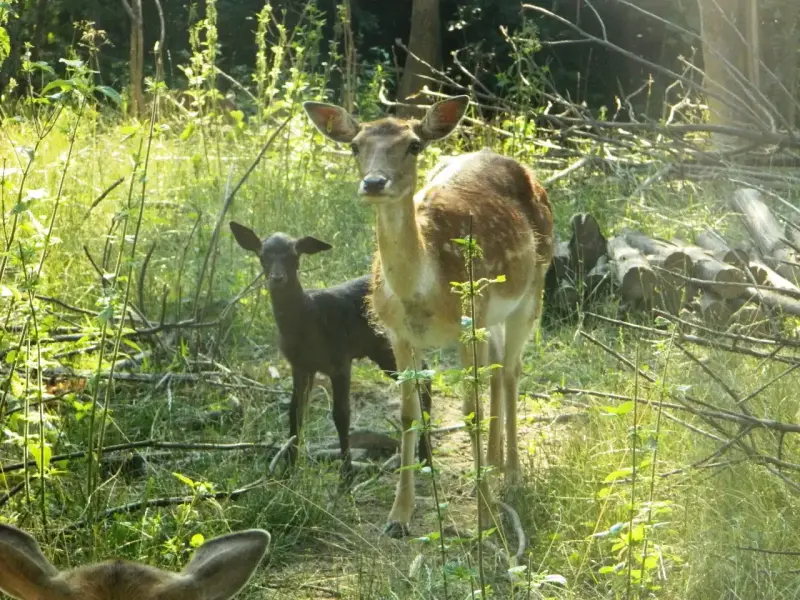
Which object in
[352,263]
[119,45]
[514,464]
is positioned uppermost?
[119,45]

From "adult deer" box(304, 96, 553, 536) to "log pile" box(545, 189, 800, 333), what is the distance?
822 millimetres

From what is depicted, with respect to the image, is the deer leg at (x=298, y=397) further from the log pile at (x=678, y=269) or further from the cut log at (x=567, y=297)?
the cut log at (x=567, y=297)

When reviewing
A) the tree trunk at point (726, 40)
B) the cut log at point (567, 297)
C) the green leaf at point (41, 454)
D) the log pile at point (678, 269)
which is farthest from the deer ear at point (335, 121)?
the tree trunk at point (726, 40)

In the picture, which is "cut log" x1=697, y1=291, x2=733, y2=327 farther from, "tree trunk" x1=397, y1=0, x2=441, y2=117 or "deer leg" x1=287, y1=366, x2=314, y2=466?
"tree trunk" x1=397, y1=0, x2=441, y2=117

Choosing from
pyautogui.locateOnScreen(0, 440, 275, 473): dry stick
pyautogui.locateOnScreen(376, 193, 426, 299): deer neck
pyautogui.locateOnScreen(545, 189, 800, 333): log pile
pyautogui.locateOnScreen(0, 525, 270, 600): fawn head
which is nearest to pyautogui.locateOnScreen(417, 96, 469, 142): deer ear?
pyautogui.locateOnScreen(376, 193, 426, 299): deer neck

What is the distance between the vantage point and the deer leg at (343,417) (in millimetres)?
6983

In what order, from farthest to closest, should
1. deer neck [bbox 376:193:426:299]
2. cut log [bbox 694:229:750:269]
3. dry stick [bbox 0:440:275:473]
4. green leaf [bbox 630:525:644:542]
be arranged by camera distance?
cut log [bbox 694:229:750:269]
deer neck [bbox 376:193:426:299]
dry stick [bbox 0:440:275:473]
green leaf [bbox 630:525:644:542]

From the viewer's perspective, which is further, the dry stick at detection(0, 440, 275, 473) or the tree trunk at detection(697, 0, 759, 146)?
the tree trunk at detection(697, 0, 759, 146)

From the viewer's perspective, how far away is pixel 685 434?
6.29m

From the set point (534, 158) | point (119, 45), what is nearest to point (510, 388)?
point (534, 158)

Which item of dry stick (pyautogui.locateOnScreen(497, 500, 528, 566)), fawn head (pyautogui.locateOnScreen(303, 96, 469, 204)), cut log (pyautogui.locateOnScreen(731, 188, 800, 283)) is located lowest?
dry stick (pyautogui.locateOnScreen(497, 500, 528, 566))

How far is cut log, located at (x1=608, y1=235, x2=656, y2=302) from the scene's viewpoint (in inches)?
337

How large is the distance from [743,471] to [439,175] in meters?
2.63

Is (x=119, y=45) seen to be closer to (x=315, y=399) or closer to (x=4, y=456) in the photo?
(x=315, y=399)
